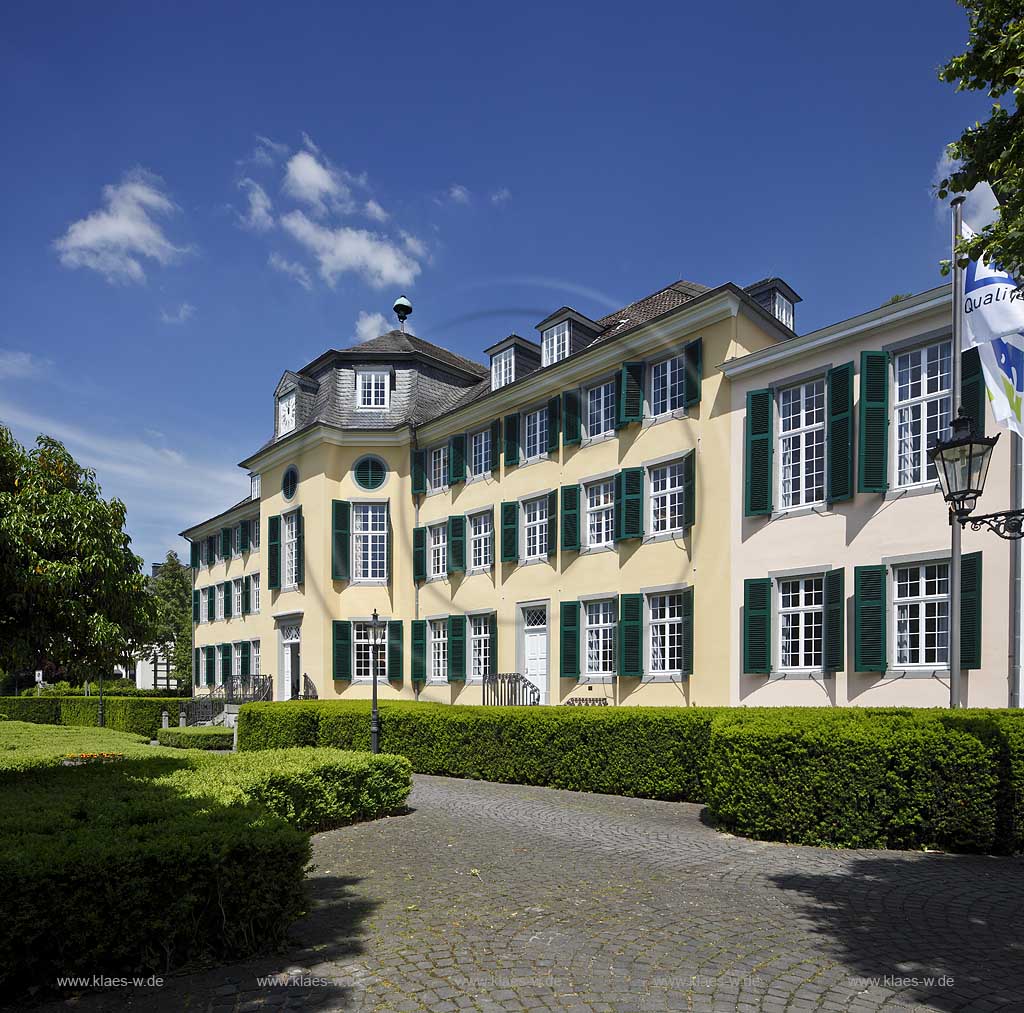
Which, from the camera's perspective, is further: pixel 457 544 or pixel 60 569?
pixel 457 544

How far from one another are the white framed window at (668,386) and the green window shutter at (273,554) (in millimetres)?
15409

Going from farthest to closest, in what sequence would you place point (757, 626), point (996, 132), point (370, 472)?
point (370, 472), point (757, 626), point (996, 132)

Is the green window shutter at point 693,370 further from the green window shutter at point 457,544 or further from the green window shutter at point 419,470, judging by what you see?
the green window shutter at point 419,470

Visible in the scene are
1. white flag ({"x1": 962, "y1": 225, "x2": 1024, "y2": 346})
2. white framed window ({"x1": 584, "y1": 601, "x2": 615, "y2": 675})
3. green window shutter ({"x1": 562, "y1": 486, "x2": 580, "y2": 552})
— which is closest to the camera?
white flag ({"x1": 962, "y1": 225, "x2": 1024, "y2": 346})

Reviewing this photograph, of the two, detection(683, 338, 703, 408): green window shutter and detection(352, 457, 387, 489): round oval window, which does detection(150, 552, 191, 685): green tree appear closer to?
detection(352, 457, 387, 489): round oval window

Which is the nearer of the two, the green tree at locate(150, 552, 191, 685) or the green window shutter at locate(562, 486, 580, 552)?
the green window shutter at locate(562, 486, 580, 552)

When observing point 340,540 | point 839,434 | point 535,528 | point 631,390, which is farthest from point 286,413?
point 839,434

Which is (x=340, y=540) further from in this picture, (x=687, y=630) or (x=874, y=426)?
(x=874, y=426)

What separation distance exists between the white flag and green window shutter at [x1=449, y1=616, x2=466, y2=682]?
15447mm

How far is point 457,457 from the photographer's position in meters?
25.4

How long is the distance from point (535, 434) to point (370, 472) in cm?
729

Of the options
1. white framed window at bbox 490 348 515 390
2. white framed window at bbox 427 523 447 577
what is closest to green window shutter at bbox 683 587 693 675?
white framed window at bbox 490 348 515 390

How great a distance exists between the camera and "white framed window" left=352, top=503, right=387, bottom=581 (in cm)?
2781

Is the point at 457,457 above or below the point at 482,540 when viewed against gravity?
above
